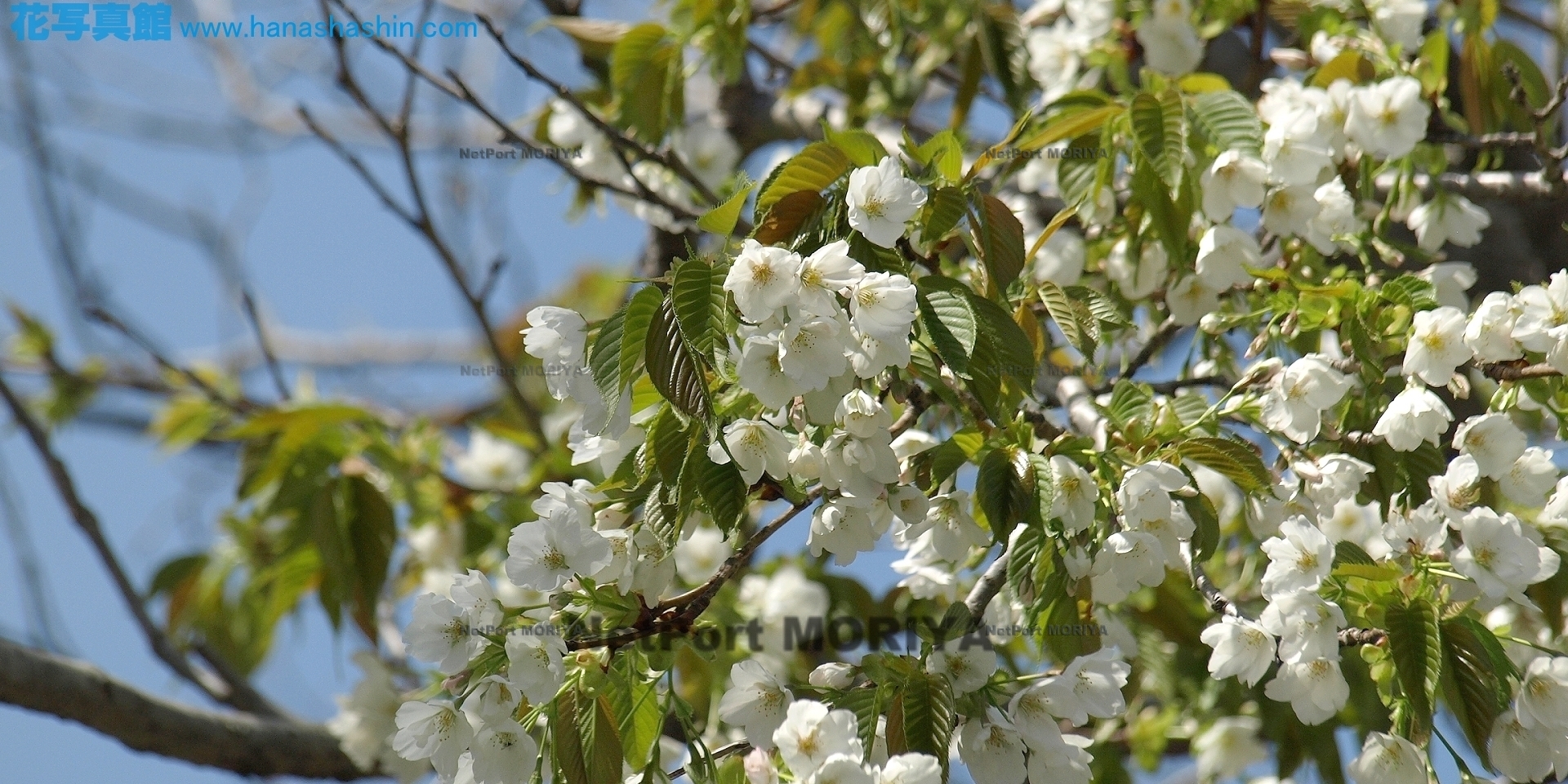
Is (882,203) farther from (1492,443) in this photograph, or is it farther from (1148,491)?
(1492,443)

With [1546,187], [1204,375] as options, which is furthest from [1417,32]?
[1204,375]

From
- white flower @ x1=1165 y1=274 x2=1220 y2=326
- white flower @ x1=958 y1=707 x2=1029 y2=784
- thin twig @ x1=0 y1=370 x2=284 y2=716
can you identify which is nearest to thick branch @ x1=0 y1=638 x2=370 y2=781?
thin twig @ x1=0 y1=370 x2=284 y2=716

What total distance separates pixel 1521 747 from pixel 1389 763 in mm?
110

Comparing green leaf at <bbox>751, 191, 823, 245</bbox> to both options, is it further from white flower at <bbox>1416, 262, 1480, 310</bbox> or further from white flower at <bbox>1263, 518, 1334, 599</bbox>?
white flower at <bbox>1416, 262, 1480, 310</bbox>

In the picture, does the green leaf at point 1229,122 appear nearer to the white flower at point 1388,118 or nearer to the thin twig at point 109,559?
the white flower at point 1388,118

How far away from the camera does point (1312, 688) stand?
3.93ft

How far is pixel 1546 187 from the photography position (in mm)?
1679

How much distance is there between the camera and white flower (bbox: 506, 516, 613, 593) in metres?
1.12

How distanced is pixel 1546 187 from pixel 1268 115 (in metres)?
0.41

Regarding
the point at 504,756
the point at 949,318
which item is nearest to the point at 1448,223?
the point at 949,318

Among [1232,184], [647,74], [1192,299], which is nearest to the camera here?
[1232,184]

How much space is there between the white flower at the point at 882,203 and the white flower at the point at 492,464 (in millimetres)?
1888

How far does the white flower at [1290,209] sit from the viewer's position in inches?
58.0

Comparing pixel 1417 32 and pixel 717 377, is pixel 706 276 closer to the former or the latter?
pixel 717 377
